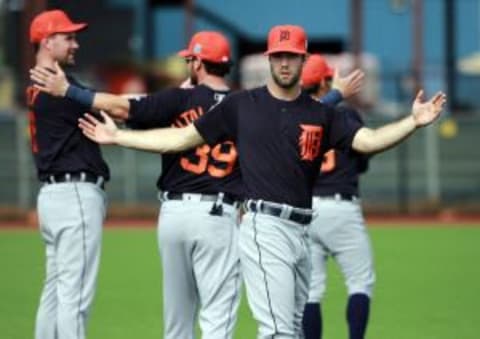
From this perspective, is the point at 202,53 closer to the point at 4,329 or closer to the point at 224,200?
the point at 224,200

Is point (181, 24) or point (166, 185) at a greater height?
point (181, 24)

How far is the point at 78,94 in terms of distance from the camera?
827 cm

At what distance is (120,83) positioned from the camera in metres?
28.8

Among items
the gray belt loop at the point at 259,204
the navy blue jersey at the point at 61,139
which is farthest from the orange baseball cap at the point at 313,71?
Answer: the gray belt loop at the point at 259,204

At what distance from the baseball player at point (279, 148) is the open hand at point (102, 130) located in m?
0.01

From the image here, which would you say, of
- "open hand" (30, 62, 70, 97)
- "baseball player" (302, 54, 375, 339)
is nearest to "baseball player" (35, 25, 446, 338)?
"open hand" (30, 62, 70, 97)

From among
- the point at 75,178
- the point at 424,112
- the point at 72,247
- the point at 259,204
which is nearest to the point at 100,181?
the point at 75,178

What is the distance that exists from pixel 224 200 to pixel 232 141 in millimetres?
496

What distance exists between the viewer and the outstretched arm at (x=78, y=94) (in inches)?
323

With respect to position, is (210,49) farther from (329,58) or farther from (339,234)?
(329,58)

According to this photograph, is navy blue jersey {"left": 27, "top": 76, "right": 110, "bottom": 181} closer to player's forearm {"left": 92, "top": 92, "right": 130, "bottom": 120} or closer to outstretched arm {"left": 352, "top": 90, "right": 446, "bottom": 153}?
player's forearm {"left": 92, "top": 92, "right": 130, "bottom": 120}

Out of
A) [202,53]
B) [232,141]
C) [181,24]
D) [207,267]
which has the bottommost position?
[207,267]

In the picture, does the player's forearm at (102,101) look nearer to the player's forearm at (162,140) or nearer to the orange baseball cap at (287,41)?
the player's forearm at (162,140)

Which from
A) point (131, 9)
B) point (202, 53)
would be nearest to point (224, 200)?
point (202, 53)
